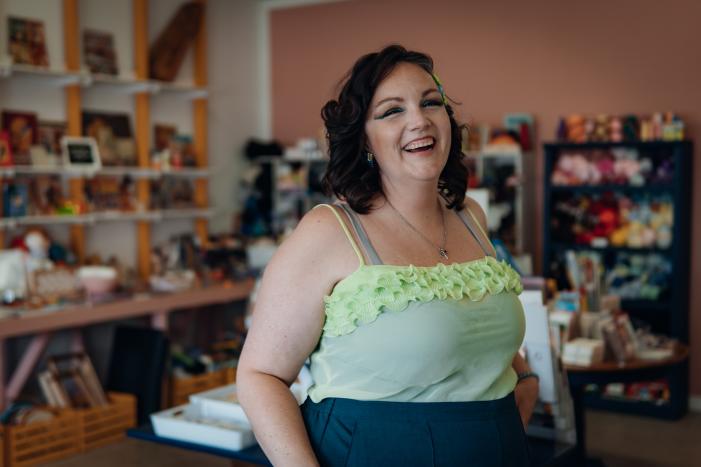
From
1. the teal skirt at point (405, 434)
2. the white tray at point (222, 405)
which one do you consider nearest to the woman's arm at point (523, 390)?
the teal skirt at point (405, 434)

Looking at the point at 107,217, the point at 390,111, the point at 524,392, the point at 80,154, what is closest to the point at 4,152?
the point at 80,154

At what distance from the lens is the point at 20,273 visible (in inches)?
190

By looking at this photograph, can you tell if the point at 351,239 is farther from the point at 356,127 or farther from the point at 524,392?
the point at 524,392

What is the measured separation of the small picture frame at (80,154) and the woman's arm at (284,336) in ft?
13.6

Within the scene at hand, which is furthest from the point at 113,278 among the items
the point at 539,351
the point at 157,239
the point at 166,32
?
Answer: the point at 539,351

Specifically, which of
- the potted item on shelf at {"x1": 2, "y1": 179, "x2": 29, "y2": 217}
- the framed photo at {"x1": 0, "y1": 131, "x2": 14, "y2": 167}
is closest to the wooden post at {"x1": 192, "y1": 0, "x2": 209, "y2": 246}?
the potted item on shelf at {"x1": 2, "y1": 179, "x2": 29, "y2": 217}

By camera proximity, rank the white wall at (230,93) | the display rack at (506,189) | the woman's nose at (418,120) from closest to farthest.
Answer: the woman's nose at (418,120)
the display rack at (506,189)
the white wall at (230,93)

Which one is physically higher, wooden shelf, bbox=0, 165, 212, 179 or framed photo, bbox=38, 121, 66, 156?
framed photo, bbox=38, 121, 66, 156

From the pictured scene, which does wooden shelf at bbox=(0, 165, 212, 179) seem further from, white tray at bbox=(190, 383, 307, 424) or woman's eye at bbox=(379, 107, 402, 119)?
woman's eye at bbox=(379, 107, 402, 119)

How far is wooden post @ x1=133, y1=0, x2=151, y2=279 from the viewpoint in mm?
6094

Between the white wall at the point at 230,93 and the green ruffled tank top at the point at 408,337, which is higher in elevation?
the white wall at the point at 230,93

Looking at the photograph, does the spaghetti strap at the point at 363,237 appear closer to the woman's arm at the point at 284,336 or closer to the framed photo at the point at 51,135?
the woman's arm at the point at 284,336

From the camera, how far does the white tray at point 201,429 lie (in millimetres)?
2500

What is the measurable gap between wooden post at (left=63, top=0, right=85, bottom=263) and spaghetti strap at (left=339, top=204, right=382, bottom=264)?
4.18 m
